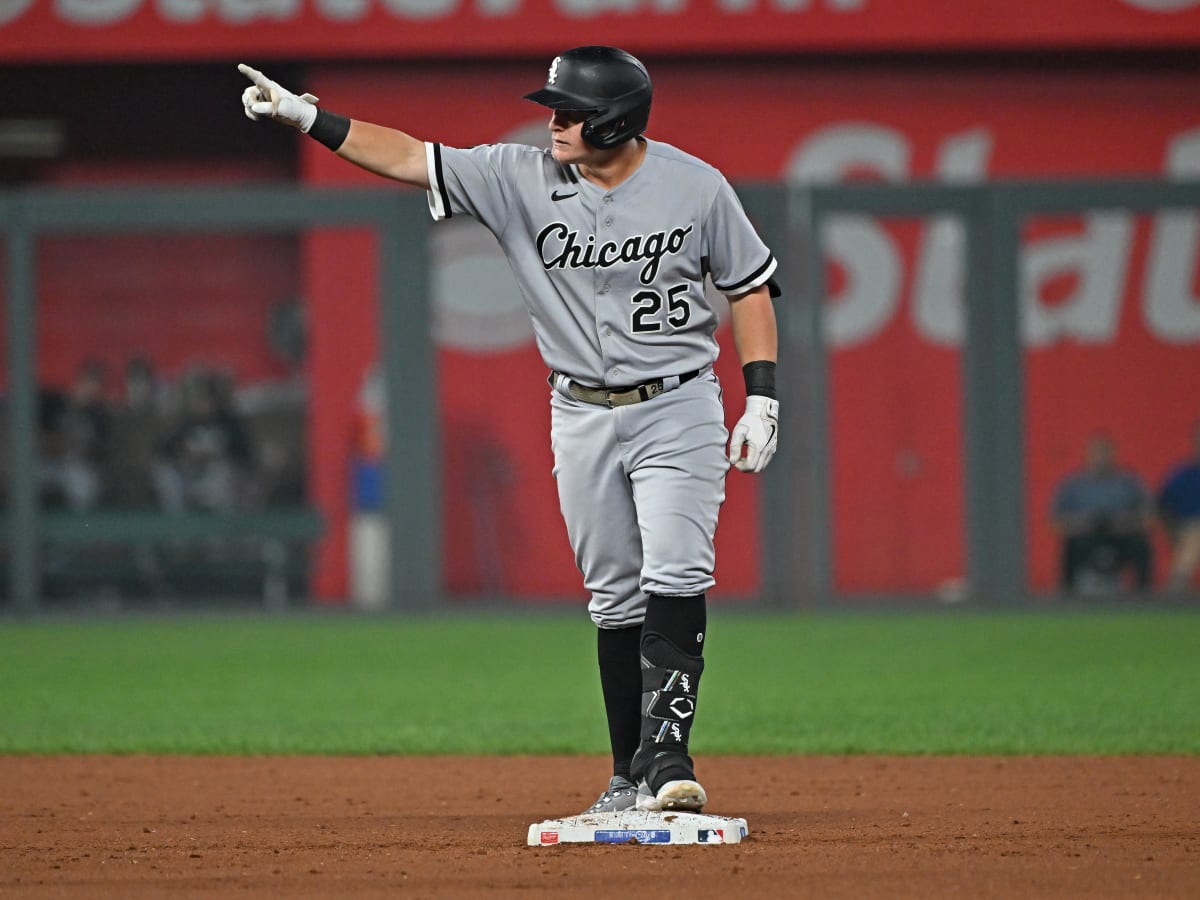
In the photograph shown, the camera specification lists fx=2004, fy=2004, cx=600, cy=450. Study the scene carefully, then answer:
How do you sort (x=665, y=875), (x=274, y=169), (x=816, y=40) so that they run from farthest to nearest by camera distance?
(x=274, y=169), (x=816, y=40), (x=665, y=875)

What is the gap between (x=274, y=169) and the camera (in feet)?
52.1

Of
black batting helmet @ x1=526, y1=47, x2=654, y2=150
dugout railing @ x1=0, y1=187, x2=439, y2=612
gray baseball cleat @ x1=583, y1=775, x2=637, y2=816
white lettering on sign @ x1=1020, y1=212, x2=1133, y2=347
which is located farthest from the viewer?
white lettering on sign @ x1=1020, y1=212, x2=1133, y2=347

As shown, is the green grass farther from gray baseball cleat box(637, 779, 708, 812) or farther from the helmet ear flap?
the helmet ear flap

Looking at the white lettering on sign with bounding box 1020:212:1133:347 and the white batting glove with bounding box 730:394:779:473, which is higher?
the white lettering on sign with bounding box 1020:212:1133:347

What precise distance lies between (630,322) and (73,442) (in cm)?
983

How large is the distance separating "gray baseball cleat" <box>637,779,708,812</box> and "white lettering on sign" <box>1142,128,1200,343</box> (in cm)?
1100

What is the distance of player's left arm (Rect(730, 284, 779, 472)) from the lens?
4871 mm

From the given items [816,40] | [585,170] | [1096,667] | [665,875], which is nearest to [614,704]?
[665,875]

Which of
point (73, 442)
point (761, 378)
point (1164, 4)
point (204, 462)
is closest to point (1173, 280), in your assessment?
point (1164, 4)

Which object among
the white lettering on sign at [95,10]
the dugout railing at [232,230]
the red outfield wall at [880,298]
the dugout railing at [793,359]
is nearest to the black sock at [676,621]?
the dugout railing at [793,359]

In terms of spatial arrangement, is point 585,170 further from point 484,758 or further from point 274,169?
point 274,169

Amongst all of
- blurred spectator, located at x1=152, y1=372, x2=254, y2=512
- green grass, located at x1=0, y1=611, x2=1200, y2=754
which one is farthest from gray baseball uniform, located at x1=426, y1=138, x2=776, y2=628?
blurred spectator, located at x1=152, y1=372, x2=254, y2=512

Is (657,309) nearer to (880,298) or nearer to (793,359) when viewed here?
(793,359)

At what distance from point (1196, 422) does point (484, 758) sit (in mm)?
8655
